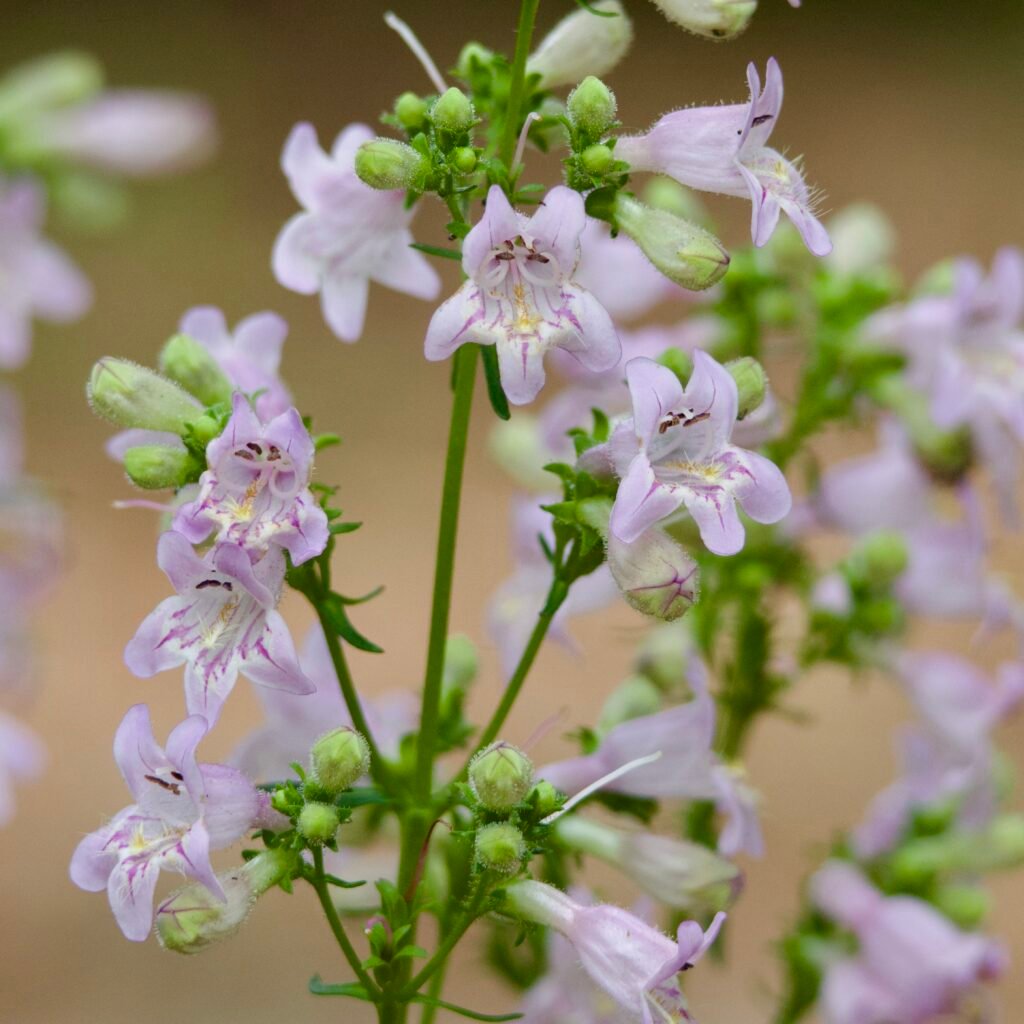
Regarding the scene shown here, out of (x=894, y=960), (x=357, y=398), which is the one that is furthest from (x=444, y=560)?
(x=357, y=398)

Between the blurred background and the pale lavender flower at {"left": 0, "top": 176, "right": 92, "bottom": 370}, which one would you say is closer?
the pale lavender flower at {"left": 0, "top": 176, "right": 92, "bottom": 370}

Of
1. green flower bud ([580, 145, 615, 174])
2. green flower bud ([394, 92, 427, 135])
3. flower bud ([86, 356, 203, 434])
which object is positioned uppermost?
green flower bud ([394, 92, 427, 135])

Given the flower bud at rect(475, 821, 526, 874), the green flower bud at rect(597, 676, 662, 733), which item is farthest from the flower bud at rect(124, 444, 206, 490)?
the green flower bud at rect(597, 676, 662, 733)

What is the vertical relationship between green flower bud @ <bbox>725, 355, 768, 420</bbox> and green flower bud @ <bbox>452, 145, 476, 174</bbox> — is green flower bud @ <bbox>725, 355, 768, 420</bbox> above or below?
below

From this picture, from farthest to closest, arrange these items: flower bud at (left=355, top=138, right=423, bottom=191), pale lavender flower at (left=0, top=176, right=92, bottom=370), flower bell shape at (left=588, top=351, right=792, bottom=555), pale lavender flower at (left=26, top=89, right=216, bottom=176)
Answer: pale lavender flower at (left=26, top=89, right=216, bottom=176) → pale lavender flower at (left=0, top=176, right=92, bottom=370) → flower bud at (left=355, top=138, right=423, bottom=191) → flower bell shape at (left=588, top=351, right=792, bottom=555)

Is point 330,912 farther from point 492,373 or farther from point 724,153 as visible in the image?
point 724,153

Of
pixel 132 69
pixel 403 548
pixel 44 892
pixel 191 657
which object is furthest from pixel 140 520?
pixel 191 657

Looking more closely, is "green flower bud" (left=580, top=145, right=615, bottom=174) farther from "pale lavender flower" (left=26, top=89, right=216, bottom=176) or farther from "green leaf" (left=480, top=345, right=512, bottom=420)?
"pale lavender flower" (left=26, top=89, right=216, bottom=176)
